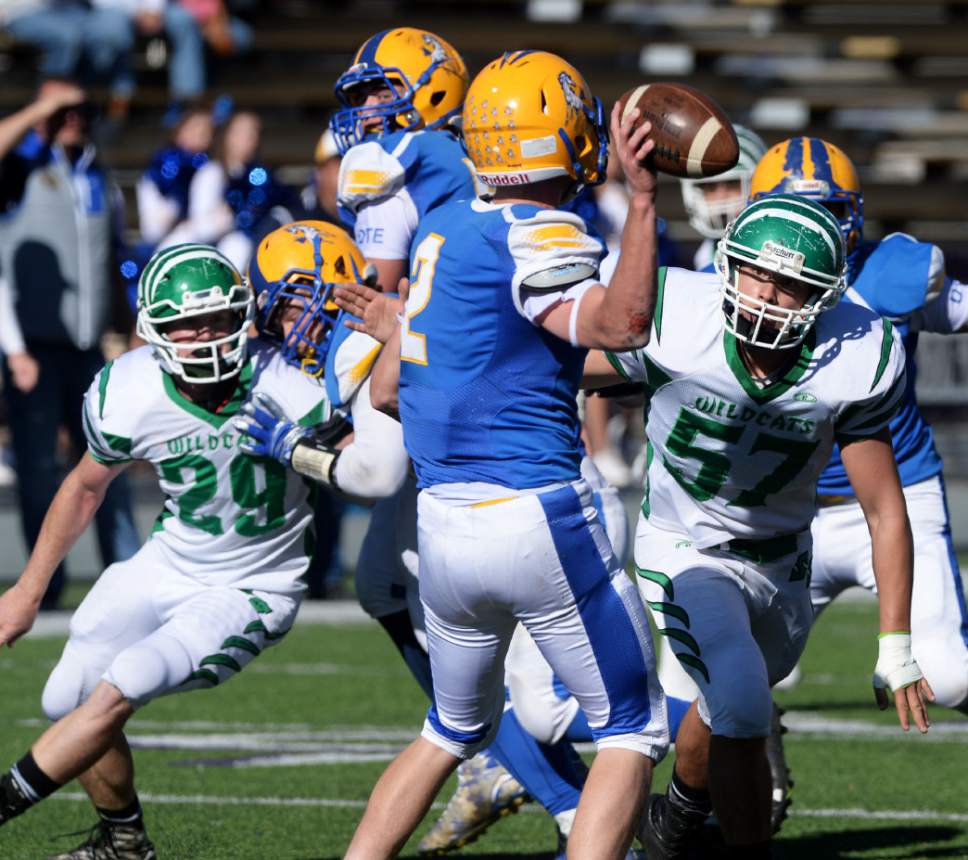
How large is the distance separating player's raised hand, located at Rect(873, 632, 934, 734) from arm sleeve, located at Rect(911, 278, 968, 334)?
1.30 metres

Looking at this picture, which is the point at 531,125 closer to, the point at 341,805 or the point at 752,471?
the point at 752,471

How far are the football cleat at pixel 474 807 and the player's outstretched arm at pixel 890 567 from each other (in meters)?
1.13

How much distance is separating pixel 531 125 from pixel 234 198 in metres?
6.22

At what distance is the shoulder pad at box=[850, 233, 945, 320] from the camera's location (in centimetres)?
468

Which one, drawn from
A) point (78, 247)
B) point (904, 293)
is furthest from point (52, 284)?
point (904, 293)

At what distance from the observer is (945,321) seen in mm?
4801

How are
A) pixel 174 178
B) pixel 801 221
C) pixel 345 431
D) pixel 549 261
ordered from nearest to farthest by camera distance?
1. pixel 549 261
2. pixel 801 221
3. pixel 345 431
4. pixel 174 178

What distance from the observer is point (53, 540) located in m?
4.20

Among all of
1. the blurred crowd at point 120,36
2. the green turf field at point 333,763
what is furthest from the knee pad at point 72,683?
the blurred crowd at point 120,36

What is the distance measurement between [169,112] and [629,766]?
11.8 meters

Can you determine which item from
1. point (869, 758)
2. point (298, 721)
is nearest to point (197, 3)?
point (298, 721)

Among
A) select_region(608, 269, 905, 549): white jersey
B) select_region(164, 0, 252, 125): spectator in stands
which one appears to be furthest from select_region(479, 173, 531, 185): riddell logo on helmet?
select_region(164, 0, 252, 125): spectator in stands

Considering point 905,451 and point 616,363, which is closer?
point 616,363

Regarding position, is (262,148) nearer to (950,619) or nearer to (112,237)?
(112,237)
